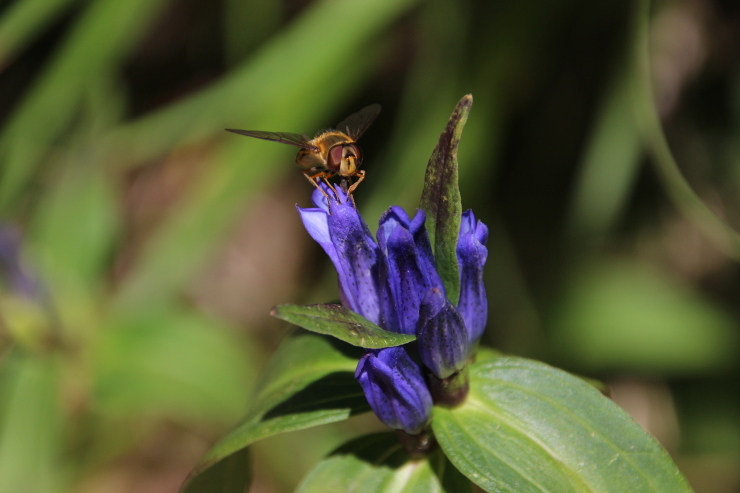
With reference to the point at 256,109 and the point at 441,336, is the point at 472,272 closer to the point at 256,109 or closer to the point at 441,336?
the point at 441,336

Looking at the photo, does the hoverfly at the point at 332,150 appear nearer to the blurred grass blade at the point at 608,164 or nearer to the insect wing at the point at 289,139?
the insect wing at the point at 289,139

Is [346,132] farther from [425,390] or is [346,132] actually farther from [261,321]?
[261,321]

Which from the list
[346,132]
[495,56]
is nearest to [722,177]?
A: [495,56]

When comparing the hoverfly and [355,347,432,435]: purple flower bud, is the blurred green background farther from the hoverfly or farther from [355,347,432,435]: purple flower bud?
[355,347,432,435]: purple flower bud

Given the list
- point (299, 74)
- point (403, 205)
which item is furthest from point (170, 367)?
point (299, 74)

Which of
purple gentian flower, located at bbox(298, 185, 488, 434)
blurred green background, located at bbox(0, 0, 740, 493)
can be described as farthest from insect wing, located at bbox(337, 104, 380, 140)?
blurred green background, located at bbox(0, 0, 740, 493)

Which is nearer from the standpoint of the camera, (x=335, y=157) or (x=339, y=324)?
(x=339, y=324)

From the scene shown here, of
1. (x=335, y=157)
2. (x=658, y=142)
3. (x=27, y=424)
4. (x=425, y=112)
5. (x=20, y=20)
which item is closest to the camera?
(x=335, y=157)
